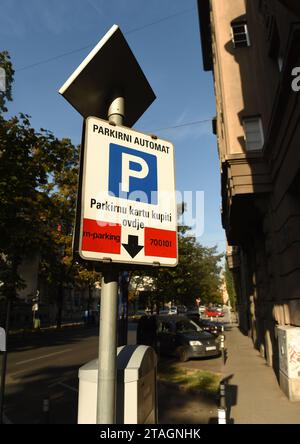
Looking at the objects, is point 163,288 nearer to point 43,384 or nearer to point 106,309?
point 43,384

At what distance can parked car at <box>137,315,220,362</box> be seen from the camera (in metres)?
14.9

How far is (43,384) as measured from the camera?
35.0 feet

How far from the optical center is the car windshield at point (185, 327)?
16.5m

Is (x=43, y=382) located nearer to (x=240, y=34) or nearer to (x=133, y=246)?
(x=133, y=246)

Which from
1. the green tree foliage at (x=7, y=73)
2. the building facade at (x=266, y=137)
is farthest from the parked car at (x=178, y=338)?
the green tree foliage at (x=7, y=73)

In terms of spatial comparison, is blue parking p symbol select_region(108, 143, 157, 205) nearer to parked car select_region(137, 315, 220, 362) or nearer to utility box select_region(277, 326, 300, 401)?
→ utility box select_region(277, 326, 300, 401)

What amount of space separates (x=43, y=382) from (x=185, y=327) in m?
7.65

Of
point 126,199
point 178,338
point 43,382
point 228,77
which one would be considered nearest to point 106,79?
point 126,199

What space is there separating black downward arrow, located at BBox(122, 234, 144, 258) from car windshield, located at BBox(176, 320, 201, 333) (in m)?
15.0

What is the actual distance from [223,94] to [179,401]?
1062 cm

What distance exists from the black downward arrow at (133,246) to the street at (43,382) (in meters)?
4.51

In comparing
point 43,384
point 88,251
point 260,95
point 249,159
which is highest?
point 260,95
